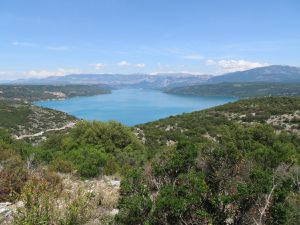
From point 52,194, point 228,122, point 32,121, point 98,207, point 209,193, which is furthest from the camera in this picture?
point 32,121

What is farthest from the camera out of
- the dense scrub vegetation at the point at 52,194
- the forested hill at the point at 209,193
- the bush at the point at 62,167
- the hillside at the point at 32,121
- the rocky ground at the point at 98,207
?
the hillside at the point at 32,121

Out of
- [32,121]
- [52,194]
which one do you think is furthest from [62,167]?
[32,121]

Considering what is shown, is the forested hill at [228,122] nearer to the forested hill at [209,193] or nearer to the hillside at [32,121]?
the forested hill at [209,193]

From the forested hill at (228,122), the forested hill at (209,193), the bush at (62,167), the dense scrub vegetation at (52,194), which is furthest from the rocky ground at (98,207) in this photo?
the forested hill at (228,122)

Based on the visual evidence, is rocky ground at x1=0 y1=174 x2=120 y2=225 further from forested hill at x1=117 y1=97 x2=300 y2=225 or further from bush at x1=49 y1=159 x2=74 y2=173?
bush at x1=49 y1=159 x2=74 y2=173

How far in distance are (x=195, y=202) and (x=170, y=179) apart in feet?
4.89

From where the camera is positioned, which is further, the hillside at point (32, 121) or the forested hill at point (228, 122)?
the hillside at point (32, 121)

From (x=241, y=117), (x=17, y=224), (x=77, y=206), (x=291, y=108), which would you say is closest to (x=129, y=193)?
(x=77, y=206)

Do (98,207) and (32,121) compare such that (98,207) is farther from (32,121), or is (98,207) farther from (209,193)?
(32,121)

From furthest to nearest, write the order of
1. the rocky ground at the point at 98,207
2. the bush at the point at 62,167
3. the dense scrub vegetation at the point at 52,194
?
the bush at the point at 62,167 → the rocky ground at the point at 98,207 → the dense scrub vegetation at the point at 52,194

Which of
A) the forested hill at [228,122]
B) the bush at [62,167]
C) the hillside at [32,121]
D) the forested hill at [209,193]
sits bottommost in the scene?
the hillside at [32,121]

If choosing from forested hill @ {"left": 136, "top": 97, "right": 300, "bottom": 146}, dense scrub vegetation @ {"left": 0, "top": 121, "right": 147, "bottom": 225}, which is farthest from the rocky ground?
forested hill @ {"left": 136, "top": 97, "right": 300, "bottom": 146}

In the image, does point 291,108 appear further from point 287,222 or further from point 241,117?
point 287,222

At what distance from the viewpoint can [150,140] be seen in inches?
1366
